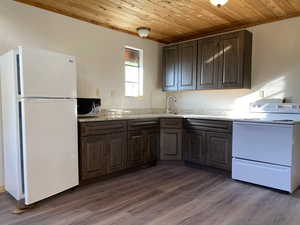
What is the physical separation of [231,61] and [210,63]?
358 mm

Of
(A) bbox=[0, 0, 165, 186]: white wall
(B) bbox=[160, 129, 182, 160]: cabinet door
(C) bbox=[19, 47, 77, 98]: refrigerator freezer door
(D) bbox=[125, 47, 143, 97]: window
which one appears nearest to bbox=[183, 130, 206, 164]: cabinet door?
(B) bbox=[160, 129, 182, 160]: cabinet door

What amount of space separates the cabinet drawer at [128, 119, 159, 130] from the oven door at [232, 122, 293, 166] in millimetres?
1263

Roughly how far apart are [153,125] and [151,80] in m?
1.16

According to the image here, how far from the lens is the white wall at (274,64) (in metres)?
3.11

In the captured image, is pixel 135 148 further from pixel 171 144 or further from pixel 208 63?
pixel 208 63

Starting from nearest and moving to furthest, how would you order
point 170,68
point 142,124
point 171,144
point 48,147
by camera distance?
point 48,147 → point 142,124 → point 171,144 → point 170,68

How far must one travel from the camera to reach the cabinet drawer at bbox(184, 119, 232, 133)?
3.11m

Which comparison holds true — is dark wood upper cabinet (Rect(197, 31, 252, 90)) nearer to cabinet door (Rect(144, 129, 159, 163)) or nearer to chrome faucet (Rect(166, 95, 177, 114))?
chrome faucet (Rect(166, 95, 177, 114))

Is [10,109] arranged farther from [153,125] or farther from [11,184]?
[153,125]

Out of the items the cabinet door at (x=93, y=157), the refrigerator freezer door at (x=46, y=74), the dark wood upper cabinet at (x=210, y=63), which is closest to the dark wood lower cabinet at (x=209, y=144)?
the dark wood upper cabinet at (x=210, y=63)

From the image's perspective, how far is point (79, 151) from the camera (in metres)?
2.70

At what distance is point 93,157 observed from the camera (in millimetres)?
2812

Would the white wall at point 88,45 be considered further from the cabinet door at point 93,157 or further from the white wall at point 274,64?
the white wall at point 274,64

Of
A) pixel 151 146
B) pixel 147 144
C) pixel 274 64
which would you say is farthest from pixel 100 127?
pixel 274 64
